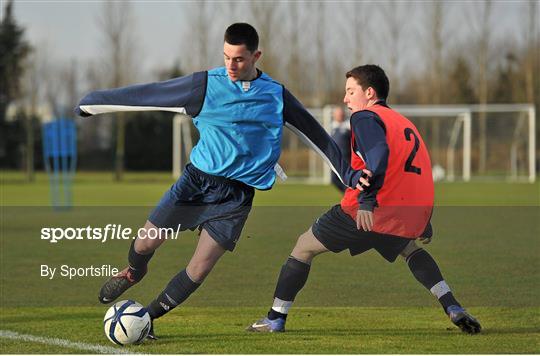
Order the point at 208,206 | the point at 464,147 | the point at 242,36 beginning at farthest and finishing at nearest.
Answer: the point at 464,147, the point at 208,206, the point at 242,36

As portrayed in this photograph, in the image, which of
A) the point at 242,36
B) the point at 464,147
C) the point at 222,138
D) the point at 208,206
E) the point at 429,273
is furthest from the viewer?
the point at 464,147

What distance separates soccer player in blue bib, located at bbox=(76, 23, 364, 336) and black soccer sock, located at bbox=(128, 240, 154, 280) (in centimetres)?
12

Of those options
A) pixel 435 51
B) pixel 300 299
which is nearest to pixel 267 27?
pixel 435 51

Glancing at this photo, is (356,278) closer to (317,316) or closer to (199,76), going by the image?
(317,316)

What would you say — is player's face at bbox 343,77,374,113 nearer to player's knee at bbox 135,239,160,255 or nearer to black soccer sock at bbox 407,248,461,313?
black soccer sock at bbox 407,248,461,313

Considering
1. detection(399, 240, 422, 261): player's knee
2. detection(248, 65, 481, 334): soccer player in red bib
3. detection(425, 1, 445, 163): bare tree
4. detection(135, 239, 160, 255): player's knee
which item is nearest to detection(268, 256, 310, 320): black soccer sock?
detection(248, 65, 481, 334): soccer player in red bib

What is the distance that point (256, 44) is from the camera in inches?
234

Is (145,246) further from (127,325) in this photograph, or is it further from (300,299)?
(300,299)

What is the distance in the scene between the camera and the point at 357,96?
21.1ft

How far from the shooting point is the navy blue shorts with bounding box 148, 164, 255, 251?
616 centimetres

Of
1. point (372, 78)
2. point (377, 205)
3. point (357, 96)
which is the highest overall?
point (372, 78)

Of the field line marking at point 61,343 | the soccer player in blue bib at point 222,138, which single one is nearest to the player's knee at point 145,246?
the soccer player in blue bib at point 222,138

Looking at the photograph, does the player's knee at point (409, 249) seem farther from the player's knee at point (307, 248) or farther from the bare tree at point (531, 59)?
the bare tree at point (531, 59)

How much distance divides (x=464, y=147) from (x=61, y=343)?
1281 inches
